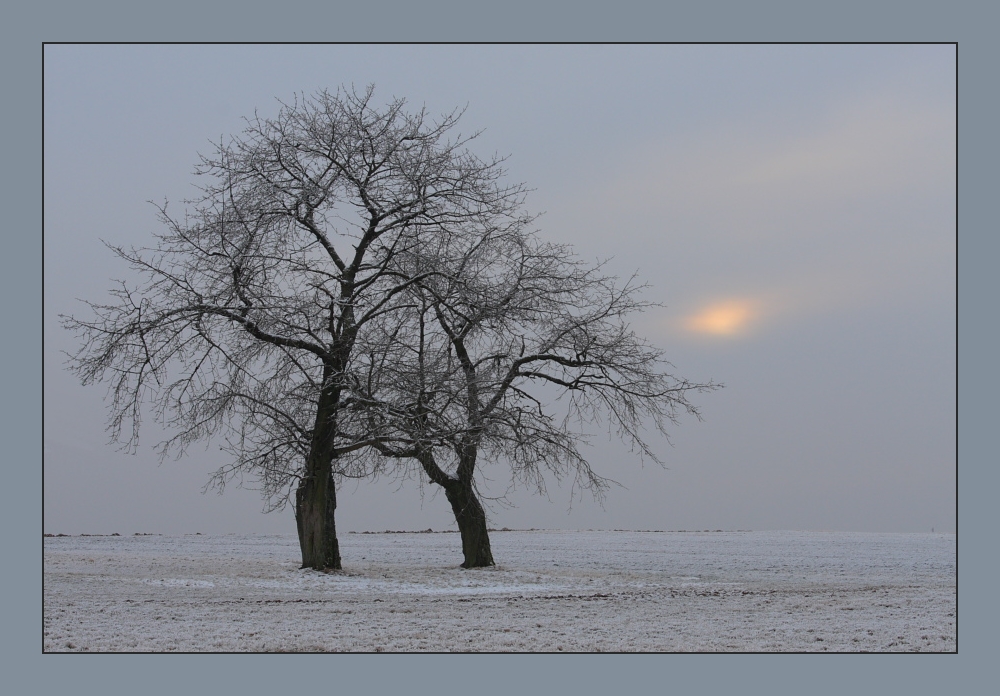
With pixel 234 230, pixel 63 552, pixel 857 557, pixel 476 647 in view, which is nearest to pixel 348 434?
pixel 234 230

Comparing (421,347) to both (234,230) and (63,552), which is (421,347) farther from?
(63,552)

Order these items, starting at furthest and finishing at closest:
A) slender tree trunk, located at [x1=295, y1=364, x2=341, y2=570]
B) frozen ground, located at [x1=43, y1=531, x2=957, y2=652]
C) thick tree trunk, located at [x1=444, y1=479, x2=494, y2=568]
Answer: thick tree trunk, located at [x1=444, y1=479, x2=494, y2=568] → slender tree trunk, located at [x1=295, y1=364, x2=341, y2=570] → frozen ground, located at [x1=43, y1=531, x2=957, y2=652]

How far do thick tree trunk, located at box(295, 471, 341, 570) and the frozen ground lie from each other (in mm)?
398

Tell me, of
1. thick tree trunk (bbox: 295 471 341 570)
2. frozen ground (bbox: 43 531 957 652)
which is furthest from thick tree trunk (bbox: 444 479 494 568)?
thick tree trunk (bbox: 295 471 341 570)

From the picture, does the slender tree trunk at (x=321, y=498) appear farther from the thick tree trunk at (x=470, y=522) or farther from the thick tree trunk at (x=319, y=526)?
the thick tree trunk at (x=470, y=522)

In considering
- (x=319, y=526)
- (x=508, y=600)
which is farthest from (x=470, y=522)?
(x=508, y=600)

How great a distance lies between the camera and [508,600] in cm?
1381

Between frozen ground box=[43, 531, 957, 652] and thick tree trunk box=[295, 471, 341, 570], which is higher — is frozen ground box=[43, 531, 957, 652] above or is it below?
below

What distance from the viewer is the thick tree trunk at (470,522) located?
17.8 metres

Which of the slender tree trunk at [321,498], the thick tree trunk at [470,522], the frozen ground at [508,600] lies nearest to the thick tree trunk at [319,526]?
the slender tree trunk at [321,498]

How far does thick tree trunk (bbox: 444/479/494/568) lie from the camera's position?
17.8 m

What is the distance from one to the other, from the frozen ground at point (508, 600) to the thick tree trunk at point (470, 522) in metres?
0.45

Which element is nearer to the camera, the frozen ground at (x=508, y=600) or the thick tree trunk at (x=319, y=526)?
the frozen ground at (x=508, y=600)

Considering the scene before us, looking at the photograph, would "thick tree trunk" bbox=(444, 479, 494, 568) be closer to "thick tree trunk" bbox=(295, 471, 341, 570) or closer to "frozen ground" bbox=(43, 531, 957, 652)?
"frozen ground" bbox=(43, 531, 957, 652)
